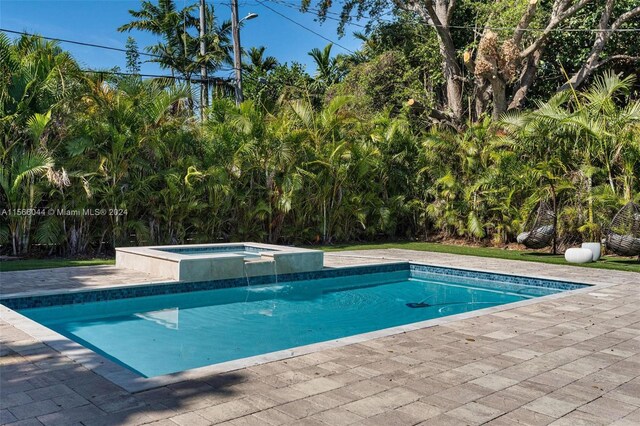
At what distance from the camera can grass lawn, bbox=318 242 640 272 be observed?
36.5 ft

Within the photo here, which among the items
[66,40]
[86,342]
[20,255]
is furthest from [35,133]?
[86,342]

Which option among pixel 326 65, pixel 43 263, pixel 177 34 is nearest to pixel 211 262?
pixel 43 263

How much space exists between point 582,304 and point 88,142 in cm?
997

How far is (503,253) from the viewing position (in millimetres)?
13500

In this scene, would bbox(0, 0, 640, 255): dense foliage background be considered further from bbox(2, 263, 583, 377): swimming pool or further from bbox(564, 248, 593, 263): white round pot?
bbox(2, 263, 583, 377): swimming pool

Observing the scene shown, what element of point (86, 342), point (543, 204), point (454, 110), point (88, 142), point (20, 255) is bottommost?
point (86, 342)

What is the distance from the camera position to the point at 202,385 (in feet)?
12.3

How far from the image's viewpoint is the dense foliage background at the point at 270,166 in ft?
37.8

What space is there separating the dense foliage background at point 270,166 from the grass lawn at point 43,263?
0.62 meters

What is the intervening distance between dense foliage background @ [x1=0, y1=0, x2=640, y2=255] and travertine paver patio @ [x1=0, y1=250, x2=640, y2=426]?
7120 mm

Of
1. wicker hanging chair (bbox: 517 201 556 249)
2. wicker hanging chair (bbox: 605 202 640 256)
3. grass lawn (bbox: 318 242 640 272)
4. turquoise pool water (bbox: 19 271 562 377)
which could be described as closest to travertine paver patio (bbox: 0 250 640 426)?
turquoise pool water (bbox: 19 271 562 377)

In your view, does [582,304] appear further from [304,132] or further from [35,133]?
[35,133]

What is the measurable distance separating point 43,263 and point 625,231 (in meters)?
11.8

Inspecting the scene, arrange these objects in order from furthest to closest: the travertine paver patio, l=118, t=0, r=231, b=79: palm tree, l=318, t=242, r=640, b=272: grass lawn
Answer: l=118, t=0, r=231, b=79: palm tree, l=318, t=242, r=640, b=272: grass lawn, the travertine paver patio
